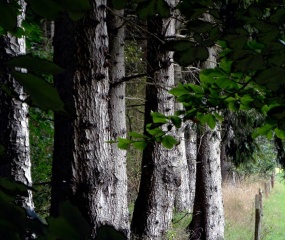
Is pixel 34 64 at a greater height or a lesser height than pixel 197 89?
lesser

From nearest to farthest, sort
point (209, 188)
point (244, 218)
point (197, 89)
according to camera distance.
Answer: point (197, 89) < point (209, 188) < point (244, 218)

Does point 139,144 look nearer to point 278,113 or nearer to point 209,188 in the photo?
point 278,113

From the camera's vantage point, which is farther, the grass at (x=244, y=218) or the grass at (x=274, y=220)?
the grass at (x=274, y=220)

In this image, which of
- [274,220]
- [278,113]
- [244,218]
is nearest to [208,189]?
[244,218]

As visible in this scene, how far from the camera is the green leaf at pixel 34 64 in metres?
0.53

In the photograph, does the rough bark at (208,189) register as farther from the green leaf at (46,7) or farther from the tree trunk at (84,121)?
the green leaf at (46,7)

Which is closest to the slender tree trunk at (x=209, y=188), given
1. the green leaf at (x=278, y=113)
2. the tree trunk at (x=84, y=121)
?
the tree trunk at (x=84, y=121)

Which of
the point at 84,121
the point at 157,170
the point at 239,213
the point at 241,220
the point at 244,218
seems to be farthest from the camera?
the point at 239,213

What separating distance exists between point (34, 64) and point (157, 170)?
28.1ft

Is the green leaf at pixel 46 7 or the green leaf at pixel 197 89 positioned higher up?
the green leaf at pixel 197 89

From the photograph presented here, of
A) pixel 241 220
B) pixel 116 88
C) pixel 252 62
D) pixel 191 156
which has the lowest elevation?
pixel 241 220

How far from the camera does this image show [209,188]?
33.7ft

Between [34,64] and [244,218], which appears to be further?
[244,218]

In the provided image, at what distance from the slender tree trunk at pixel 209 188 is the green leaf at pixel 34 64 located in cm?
956
